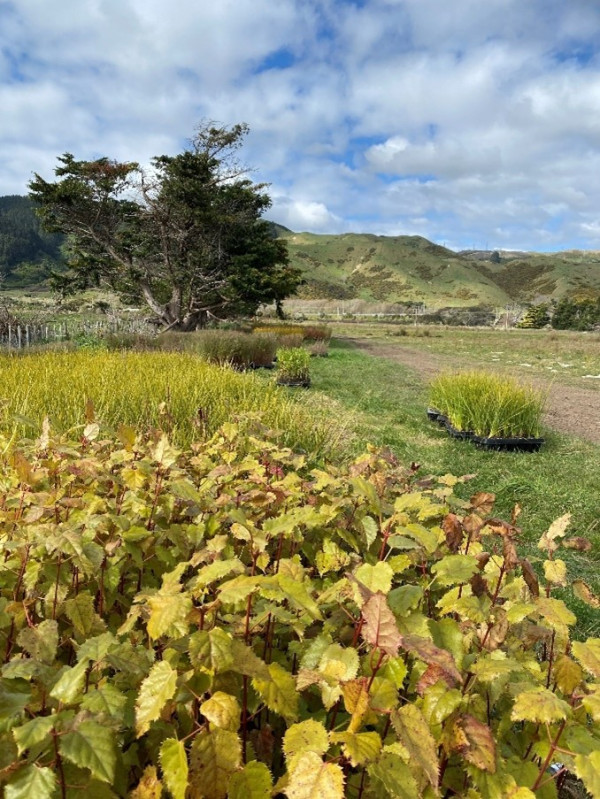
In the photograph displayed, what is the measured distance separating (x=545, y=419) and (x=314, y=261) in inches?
4063

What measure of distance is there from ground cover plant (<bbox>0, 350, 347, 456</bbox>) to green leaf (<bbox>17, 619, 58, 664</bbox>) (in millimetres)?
2371

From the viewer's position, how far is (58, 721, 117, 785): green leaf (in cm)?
59

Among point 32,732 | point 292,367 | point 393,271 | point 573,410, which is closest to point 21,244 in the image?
point 393,271

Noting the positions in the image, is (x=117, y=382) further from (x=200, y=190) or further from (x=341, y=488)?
(x=200, y=190)

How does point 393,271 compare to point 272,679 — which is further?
point 393,271

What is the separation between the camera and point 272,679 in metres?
0.76

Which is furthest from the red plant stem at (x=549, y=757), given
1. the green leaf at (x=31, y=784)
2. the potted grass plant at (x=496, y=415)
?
the potted grass plant at (x=496, y=415)

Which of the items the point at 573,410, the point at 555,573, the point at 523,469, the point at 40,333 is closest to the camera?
the point at 555,573

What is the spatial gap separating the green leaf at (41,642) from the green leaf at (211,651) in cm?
29

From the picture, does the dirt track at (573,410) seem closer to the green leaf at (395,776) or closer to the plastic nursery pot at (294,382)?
the plastic nursery pot at (294,382)

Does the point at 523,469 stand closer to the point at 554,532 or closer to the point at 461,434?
the point at 461,434

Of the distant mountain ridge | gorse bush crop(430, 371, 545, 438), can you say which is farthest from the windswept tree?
the distant mountain ridge

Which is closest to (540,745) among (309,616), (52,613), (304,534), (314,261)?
(309,616)

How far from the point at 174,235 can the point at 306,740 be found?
2366 cm
